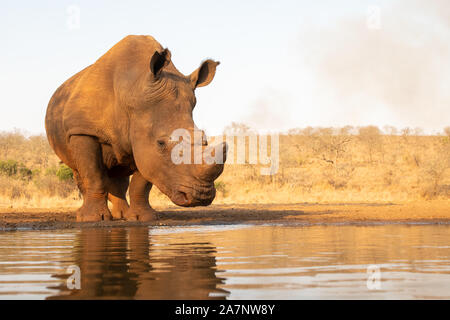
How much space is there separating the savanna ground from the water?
303 cm

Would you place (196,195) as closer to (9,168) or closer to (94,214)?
(94,214)

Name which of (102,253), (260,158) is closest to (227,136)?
(260,158)

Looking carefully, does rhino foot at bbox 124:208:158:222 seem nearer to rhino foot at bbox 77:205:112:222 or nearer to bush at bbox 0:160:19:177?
rhino foot at bbox 77:205:112:222

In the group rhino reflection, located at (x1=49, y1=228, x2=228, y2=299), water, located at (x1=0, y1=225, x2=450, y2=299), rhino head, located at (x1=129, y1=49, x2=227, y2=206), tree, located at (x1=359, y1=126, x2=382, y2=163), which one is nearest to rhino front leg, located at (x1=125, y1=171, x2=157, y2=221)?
rhino head, located at (x1=129, y1=49, x2=227, y2=206)

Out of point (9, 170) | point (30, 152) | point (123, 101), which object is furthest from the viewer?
point (30, 152)

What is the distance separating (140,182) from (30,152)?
3179 cm

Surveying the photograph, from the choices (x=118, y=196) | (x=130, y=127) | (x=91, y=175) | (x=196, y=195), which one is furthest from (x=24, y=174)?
(x=196, y=195)

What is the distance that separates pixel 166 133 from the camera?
1039 centimetres

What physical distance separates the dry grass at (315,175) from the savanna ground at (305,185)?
3 centimetres

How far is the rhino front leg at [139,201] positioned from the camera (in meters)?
12.5

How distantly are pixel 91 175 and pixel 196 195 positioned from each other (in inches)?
120

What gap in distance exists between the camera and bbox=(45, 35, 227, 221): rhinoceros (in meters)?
10.2
